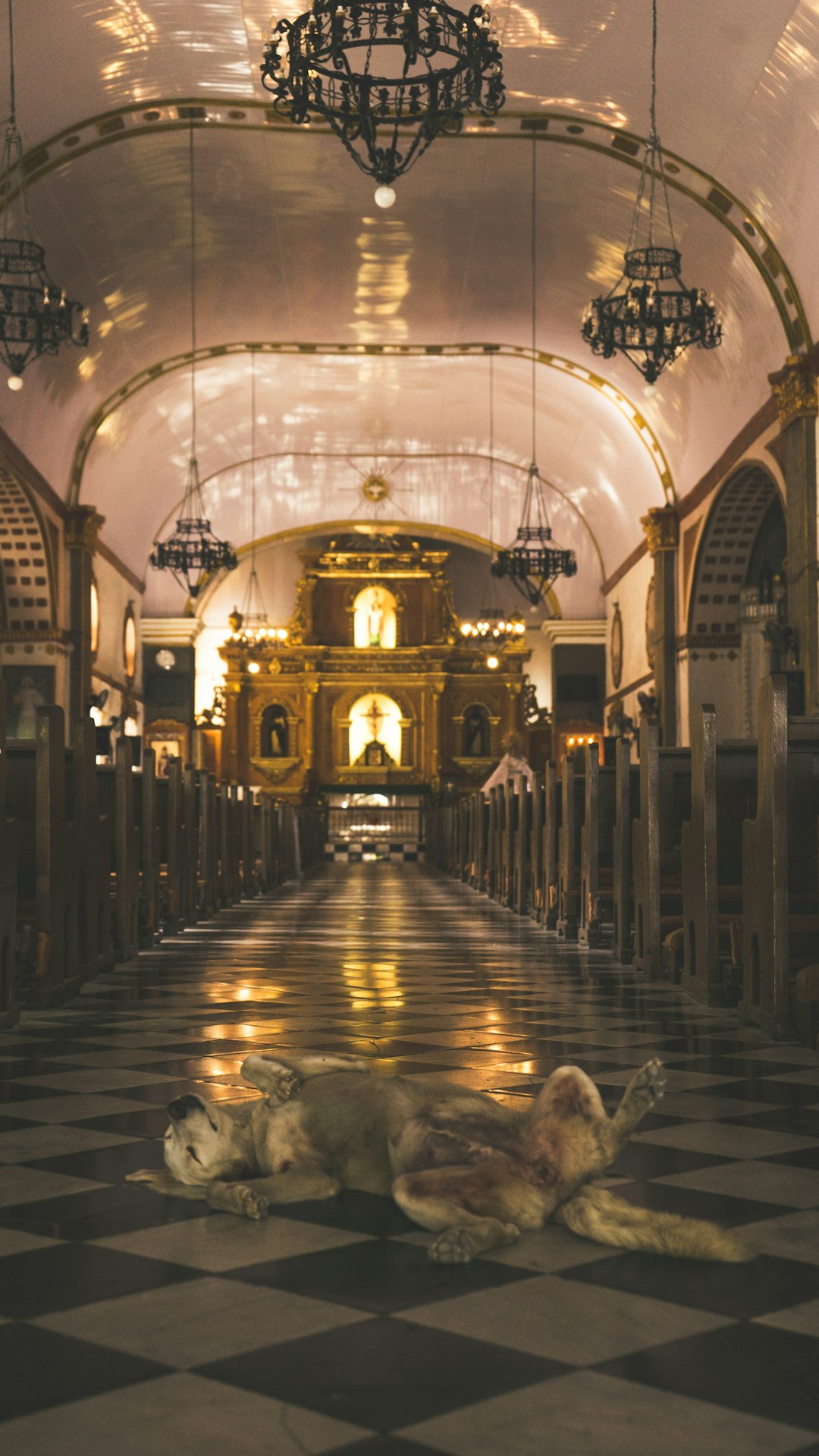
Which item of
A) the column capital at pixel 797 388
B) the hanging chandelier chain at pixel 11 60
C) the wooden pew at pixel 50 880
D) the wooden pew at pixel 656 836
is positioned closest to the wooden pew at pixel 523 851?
the wooden pew at pixel 656 836

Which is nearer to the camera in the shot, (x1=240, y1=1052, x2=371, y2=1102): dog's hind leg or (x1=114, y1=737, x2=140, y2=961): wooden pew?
(x1=240, y1=1052, x2=371, y2=1102): dog's hind leg

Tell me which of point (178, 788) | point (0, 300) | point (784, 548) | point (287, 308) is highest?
point (287, 308)

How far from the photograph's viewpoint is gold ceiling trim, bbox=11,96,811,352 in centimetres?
1477

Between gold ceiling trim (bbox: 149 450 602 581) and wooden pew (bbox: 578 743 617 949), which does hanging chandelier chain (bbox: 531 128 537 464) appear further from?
wooden pew (bbox: 578 743 617 949)

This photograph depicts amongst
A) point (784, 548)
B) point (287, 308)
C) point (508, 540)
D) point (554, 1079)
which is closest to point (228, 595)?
point (508, 540)

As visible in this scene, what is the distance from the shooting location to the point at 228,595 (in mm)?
30406

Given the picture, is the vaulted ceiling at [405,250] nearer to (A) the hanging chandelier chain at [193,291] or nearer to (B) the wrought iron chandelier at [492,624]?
(A) the hanging chandelier chain at [193,291]

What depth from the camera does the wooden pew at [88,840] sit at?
6.46 meters

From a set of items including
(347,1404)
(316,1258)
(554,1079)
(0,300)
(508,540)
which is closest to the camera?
(347,1404)

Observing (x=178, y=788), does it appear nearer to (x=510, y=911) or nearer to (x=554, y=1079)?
(x=510, y=911)

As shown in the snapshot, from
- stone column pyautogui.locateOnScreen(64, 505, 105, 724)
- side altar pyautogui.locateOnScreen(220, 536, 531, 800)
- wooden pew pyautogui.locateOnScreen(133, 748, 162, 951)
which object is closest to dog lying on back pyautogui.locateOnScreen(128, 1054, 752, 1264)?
wooden pew pyautogui.locateOnScreen(133, 748, 162, 951)

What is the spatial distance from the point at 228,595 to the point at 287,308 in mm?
10372

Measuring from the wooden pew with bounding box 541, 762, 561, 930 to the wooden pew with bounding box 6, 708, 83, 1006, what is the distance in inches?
190

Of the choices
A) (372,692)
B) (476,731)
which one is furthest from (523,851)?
(372,692)
